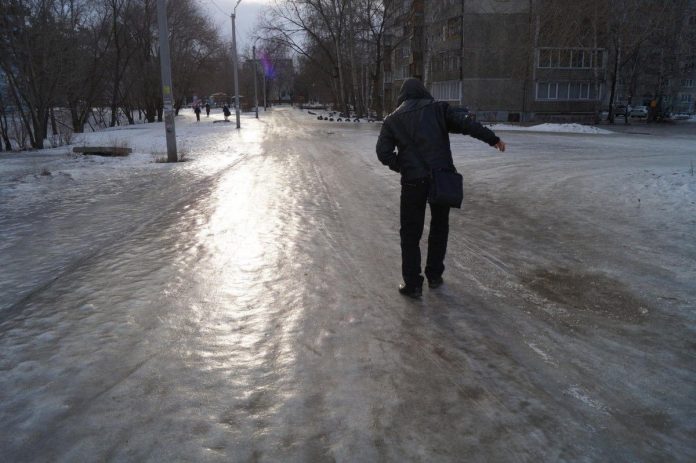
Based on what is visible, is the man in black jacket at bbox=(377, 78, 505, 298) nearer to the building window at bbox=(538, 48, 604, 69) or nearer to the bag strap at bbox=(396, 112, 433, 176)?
the bag strap at bbox=(396, 112, 433, 176)

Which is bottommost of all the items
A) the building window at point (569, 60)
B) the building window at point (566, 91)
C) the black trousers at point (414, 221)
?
the black trousers at point (414, 221)

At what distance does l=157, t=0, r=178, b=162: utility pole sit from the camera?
14188mm

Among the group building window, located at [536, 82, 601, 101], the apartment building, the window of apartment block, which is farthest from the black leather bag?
the window of apartment block

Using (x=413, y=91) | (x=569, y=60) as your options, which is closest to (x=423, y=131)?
(x=413, y=91)

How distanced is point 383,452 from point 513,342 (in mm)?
1539

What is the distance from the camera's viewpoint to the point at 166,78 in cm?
1466

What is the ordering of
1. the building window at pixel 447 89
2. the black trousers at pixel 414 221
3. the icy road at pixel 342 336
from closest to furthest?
the icy road at pixel 342 336
the black trousers at pixel 414 221
the building window at pixel 447 89

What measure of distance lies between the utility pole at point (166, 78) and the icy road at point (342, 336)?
6969 mm

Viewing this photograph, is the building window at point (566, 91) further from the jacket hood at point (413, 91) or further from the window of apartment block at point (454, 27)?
the jacket hood at point (413, 91)

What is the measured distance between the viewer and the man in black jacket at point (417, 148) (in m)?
4.46

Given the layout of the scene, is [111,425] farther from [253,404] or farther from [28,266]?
[28,266]

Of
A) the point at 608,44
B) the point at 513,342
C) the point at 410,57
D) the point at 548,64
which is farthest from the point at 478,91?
the point at 513,342

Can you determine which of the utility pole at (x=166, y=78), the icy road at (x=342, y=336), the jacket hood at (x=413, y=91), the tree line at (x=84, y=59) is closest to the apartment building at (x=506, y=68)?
the tree line at (x=84, y=59)

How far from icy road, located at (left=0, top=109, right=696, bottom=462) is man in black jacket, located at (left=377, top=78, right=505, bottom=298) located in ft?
1.60
